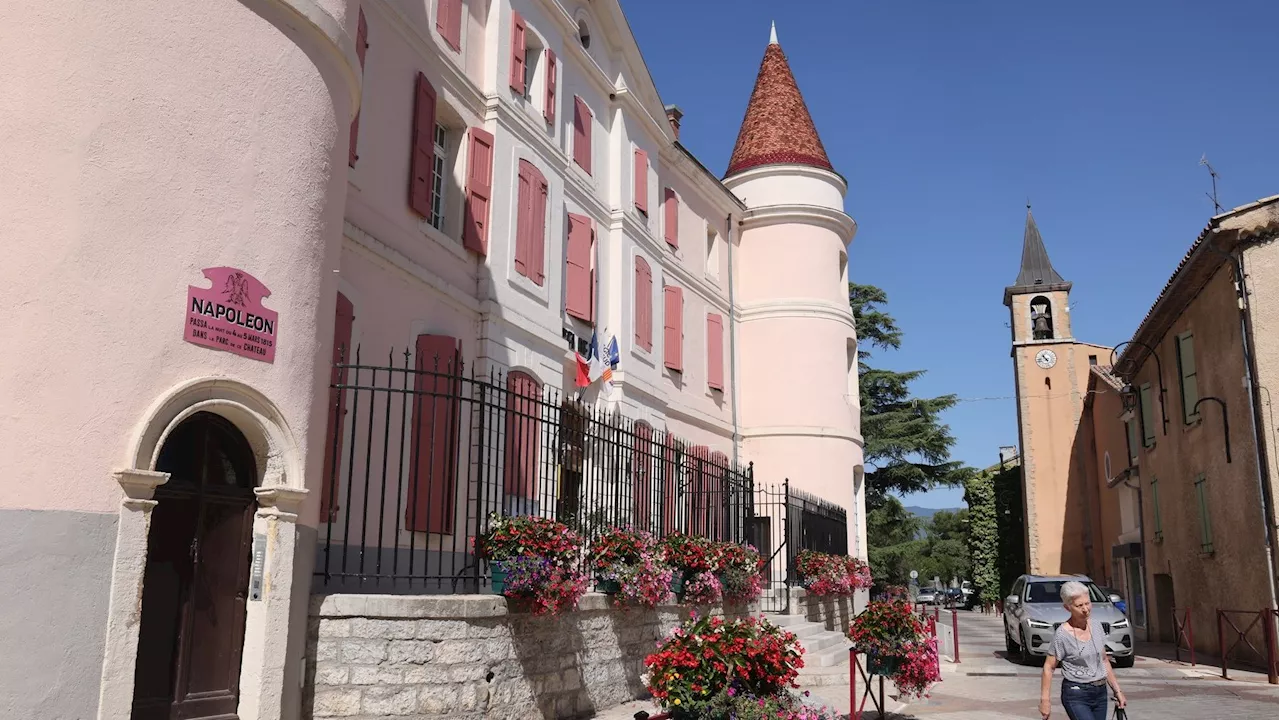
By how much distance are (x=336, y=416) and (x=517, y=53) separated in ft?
26.8

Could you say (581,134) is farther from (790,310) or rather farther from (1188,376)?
(1188,376)

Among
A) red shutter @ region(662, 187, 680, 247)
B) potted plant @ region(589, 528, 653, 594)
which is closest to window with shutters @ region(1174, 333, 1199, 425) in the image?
red shutter @ region(662, 187, 680, 247)

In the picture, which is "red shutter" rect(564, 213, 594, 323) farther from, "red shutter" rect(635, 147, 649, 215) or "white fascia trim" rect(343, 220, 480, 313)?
"white fascia trim" rect(343, 220, 480, 313)

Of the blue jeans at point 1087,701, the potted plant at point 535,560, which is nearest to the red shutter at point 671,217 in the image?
the potted plant at point 535,560

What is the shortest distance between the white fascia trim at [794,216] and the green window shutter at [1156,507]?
30.9 feet

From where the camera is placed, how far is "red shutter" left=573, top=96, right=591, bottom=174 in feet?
54.2

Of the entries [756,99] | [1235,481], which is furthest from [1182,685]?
[756,99]

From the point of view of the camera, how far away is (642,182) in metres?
18.9

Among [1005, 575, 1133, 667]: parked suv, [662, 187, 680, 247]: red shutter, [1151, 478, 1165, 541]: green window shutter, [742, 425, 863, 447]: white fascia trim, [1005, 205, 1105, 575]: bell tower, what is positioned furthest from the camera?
[1005, 205, 1105, 575]: bell tower

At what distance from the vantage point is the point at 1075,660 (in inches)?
242

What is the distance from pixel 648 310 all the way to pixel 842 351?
22.3 feet

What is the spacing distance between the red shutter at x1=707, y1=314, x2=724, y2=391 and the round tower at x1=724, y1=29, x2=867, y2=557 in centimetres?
128

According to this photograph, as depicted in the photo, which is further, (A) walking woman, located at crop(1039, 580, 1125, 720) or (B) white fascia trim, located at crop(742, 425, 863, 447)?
(B) white fascia trim, located at crop(742, 425, 863, 447)

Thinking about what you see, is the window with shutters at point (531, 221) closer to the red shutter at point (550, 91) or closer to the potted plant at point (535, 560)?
the red shutter at point (550, 91)
